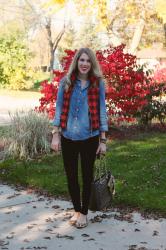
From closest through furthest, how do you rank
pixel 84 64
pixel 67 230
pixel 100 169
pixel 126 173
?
pixel 84 64
pixel 67 230
pixel 100 169
pixel 126 173

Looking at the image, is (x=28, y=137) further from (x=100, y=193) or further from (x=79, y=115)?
(x=79, y=115)

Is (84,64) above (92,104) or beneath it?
above

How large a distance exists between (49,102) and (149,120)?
3163 millimetres

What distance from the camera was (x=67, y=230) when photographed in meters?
5.02

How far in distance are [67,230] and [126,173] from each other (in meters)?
2.55

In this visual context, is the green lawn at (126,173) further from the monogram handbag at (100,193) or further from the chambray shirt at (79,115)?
the chambray shirt at (79,115)

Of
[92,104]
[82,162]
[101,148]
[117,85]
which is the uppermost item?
[92,104]

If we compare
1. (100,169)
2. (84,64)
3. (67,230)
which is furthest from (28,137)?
(84,64)

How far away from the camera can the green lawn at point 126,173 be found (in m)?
6.05

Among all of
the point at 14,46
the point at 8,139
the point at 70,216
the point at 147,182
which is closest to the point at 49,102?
the point at 8,139

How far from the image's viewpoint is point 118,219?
5348 millimetres

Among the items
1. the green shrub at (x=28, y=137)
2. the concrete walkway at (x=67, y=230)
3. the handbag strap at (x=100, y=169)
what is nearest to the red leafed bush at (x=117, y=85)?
the green shrub at (x=28, y=137)

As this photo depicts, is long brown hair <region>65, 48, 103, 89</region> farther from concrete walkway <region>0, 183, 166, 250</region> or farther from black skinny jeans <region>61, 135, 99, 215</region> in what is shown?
concrete walkway <region>0, 183, 166, 250</region>

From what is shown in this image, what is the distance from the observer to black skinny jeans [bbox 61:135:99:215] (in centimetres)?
501
